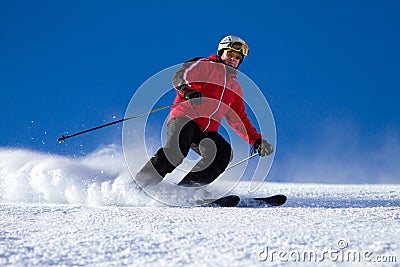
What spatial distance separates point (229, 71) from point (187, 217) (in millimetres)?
2262

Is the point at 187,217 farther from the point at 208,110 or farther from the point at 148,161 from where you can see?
the point at 208,110

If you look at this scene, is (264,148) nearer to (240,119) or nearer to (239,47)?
(240,119)

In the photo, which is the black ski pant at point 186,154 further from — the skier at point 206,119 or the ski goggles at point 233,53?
the ski goggles at point 233,53

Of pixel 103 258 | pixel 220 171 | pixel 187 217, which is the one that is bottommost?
pixel 103 258

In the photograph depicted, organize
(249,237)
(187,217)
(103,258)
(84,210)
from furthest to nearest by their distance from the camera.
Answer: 1. (84,210)
2. (187,217)
3. (249,237)
4. (103,258)

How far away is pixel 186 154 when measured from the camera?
4184 mm

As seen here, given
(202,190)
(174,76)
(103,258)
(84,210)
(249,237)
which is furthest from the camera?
(174,76)

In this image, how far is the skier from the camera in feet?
13.3

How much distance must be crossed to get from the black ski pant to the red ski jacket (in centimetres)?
10

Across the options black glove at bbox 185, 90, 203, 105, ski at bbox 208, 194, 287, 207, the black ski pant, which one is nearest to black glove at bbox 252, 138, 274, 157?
Answer: the black ski pant

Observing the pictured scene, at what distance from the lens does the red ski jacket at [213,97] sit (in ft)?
13.9

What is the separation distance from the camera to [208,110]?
4.34 m

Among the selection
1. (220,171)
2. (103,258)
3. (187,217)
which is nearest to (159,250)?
(103,258)

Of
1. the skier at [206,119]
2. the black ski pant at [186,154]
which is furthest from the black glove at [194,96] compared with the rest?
the black ski pant at [186,154]
